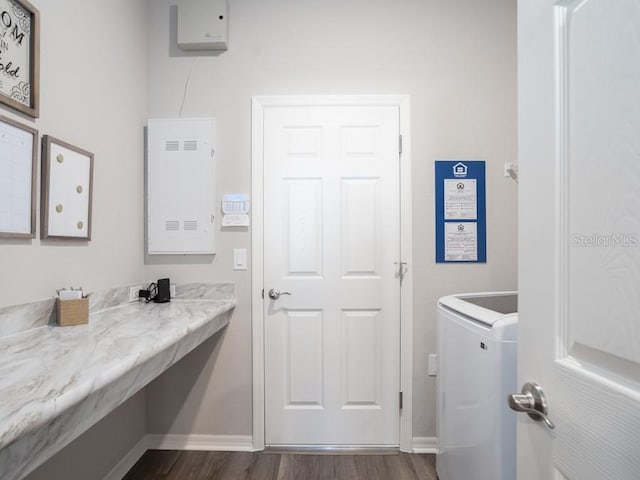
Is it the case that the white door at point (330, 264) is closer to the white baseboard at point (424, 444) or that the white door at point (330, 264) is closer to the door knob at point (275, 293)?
the door knob at point (275, 293)

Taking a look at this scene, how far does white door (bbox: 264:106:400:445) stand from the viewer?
194cm

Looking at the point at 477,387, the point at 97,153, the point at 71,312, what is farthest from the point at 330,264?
the point at 97,153

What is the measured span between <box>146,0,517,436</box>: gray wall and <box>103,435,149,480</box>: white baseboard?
87 cm

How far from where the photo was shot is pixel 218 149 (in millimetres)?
1994

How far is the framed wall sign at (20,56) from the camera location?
1.13 meters

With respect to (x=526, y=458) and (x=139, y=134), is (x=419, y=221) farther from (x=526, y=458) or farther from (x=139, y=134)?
(x=139, y=134)

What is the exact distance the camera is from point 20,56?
119 centimetres

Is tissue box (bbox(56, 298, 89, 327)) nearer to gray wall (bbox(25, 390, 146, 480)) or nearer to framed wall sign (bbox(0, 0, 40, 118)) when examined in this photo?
gray wall (bbox(25, 390, 146, 480))

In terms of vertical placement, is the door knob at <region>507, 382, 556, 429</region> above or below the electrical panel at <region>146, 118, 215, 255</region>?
below

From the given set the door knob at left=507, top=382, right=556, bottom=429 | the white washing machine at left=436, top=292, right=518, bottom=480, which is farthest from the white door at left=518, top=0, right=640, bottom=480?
the white washing machine at left=436, top=292, right=518, bottom=480

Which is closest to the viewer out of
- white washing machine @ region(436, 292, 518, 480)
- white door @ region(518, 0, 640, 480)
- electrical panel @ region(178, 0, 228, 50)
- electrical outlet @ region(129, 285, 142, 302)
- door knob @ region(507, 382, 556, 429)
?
white door @ region(518, 0, 640, 480)

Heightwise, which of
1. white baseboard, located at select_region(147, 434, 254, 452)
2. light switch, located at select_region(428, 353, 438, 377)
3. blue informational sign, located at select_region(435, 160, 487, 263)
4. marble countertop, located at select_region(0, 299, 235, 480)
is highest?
blue informational sign, located at select_region(435, 160, 487, 263)

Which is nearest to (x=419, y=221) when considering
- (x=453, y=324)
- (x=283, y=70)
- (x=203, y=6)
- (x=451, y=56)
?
(x=453, y=324)

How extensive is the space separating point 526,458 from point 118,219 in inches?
82.4
